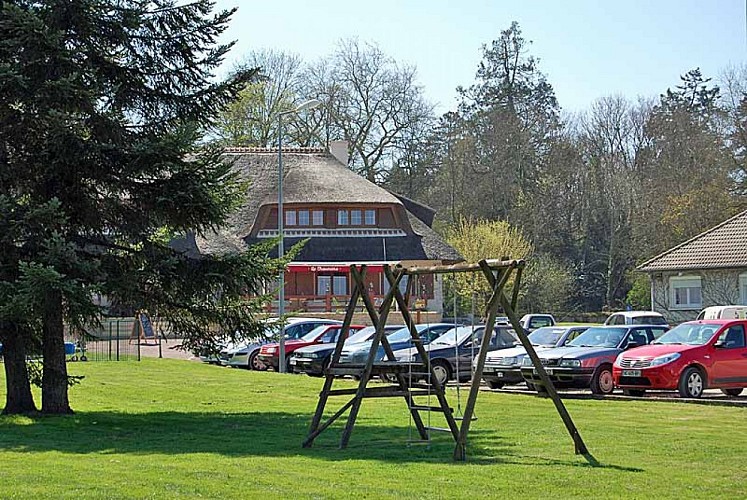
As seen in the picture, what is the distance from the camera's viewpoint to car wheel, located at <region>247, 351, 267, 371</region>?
3800 centimetres

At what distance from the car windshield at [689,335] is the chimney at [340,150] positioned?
4878cm

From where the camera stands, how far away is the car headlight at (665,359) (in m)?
24.5

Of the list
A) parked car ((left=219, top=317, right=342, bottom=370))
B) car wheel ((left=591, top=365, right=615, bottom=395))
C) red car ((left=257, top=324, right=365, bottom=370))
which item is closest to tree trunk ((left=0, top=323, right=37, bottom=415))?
car wheel ((left=591, top=365, right=615, bottom=395))

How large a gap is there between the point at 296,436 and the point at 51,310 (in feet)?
15.2

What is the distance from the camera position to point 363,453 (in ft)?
47.1

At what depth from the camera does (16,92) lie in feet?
60.6

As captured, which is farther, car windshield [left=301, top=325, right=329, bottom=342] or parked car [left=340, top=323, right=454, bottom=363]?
car windshield [left=301, top=325, right=329, bottom=342]

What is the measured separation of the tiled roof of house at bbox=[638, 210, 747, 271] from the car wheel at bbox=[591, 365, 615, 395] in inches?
1008

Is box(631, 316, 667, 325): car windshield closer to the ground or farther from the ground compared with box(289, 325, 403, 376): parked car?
farther from the ground

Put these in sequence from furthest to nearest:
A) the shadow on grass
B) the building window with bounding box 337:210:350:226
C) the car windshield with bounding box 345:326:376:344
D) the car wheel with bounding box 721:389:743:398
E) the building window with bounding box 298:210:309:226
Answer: the building window with bounding box 337:210:350:226, the building window with bounding box 298:210:309:226, the car windshield with bounding box 345:326:376:344, the car wheel with bounding box 721:389:743:398, the shadow on grass

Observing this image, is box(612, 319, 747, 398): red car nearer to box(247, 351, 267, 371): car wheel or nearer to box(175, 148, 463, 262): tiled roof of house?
box(247, 351, 267, 371): car wheel

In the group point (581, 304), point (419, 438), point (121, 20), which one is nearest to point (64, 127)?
point (121, 20)

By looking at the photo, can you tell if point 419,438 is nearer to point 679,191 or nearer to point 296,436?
point 296,436

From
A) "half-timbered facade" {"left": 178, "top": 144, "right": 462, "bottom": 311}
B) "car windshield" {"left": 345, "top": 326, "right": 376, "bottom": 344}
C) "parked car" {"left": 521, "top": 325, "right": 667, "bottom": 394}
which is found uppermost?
"half-timbered facade" {"left": 178, "top": 144, "right": 462, "bottom": 311}
